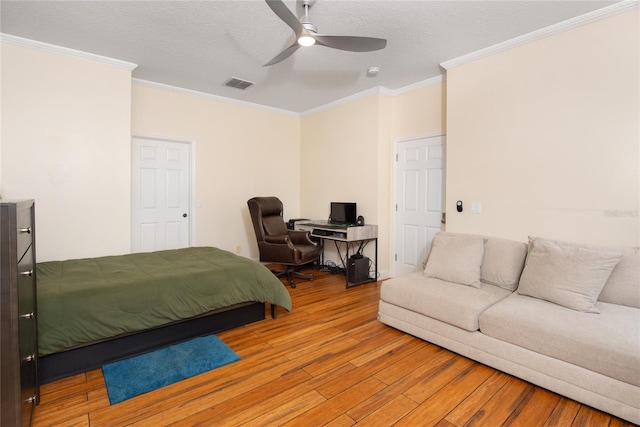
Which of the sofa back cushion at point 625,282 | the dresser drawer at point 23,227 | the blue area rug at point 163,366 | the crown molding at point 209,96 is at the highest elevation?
the crown molding at point 209,96

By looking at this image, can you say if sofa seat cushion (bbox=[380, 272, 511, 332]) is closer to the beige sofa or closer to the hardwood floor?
the beige sofa

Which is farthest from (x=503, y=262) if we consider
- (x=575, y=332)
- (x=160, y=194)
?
(x=160, y=194)

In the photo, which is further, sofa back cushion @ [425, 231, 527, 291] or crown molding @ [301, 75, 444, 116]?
crown molding @ [301, 75, 444, 116]

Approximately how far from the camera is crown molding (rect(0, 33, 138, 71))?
10.2 ft

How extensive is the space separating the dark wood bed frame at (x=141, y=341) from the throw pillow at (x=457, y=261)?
166 centimetres

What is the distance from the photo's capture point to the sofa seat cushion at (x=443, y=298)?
7.89 ft

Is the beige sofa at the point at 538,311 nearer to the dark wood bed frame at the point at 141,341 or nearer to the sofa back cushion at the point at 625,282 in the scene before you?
the sofa back cushion at the point at 625,282

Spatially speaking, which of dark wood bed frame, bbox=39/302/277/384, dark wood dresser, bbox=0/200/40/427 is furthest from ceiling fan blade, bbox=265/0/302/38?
dark wood bed frame, bbox=39/302/277/384

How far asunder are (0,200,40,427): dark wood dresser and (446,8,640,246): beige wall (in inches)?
143

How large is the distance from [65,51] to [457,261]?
4.50 m

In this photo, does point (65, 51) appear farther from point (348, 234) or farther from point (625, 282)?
point (625, 282)

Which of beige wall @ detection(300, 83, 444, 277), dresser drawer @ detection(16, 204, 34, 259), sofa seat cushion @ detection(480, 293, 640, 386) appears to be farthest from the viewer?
beige wall @ detection(300, 83, 444, 277)

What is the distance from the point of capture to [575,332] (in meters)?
1.94

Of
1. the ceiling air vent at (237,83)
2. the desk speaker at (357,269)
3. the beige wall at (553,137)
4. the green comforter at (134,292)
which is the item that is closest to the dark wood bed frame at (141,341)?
the green comforter at (134,292)
